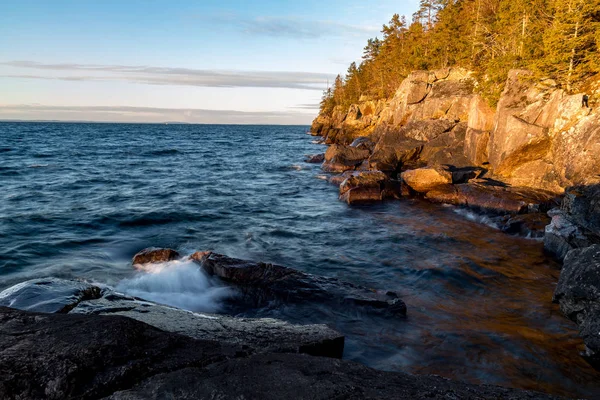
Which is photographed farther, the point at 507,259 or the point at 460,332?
the point at 507,259

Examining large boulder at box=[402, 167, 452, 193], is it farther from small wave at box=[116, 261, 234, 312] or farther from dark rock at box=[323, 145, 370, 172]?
small wave at box=[116, 261, 234, 312]

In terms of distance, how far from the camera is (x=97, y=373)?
13.4 ft

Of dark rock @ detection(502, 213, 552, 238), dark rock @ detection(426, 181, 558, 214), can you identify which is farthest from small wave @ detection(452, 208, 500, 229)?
dark rock @ detection(502, 213, 552, 238)

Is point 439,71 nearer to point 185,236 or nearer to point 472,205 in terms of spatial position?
point 472,205

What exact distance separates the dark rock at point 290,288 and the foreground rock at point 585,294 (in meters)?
3.62

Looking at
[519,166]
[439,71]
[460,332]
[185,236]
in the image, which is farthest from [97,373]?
[439,71]

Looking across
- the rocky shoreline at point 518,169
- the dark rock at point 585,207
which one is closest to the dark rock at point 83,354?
the rocky shoreline at point 518,169

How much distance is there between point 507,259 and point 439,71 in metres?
36.9

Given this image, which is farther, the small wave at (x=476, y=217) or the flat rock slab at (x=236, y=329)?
the small wave at (x=476, y=217)

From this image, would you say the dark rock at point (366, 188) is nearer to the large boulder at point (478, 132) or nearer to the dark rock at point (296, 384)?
the large boulder at point (478, 132)

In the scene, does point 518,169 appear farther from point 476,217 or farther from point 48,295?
point 48,295

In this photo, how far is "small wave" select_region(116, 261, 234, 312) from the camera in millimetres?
10297

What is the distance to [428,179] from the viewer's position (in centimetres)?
2433

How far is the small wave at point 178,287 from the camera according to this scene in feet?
33.8
